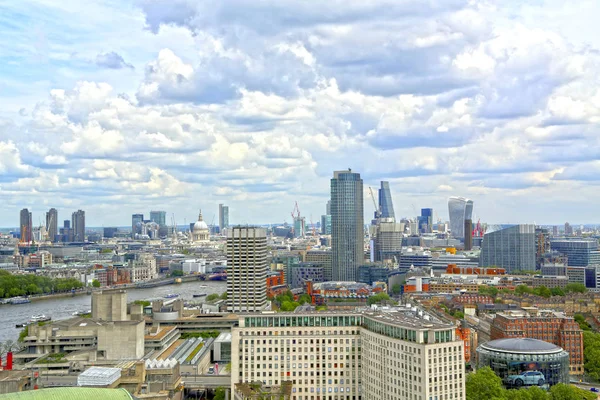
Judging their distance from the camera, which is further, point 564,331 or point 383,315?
point 564,331

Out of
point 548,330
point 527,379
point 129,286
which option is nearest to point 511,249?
point 129,286

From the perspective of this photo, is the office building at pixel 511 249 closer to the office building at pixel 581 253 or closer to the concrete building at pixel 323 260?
the office building at pixel 581 253

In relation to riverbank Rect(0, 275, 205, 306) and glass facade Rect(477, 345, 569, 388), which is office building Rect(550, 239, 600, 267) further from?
glass facade Rect(477, 345, 569, 388)

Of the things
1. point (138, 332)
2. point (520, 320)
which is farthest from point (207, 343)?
point (520, 320)

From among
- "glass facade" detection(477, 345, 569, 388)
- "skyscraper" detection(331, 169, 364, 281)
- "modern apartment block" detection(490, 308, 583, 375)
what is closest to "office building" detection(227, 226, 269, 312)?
"modern apartment block" detection(490, 308, 583, 375)

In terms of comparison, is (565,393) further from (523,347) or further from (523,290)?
(523,290)

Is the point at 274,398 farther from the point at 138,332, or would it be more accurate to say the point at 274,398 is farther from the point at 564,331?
the point at 564,331
